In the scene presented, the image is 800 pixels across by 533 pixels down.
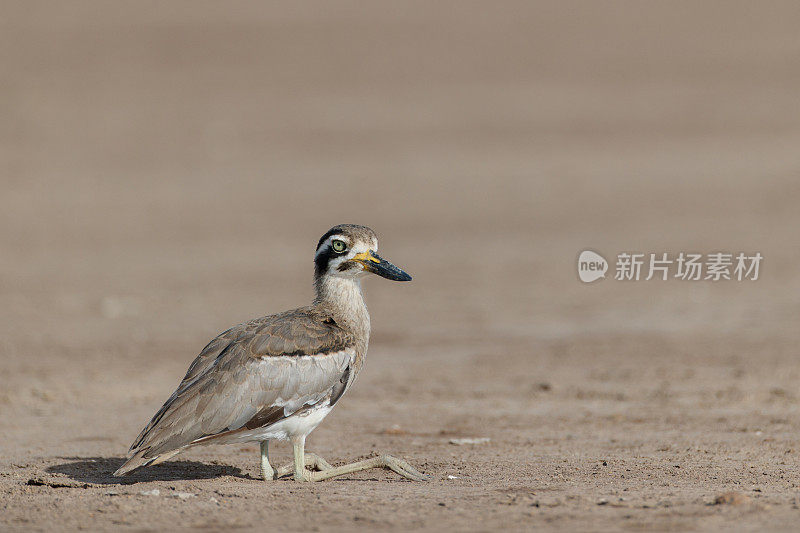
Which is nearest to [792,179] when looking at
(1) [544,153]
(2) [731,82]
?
(1) [544,153]

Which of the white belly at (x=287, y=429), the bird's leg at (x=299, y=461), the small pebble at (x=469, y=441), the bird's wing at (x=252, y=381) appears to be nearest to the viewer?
the bird's wing at (x=252, y=381)

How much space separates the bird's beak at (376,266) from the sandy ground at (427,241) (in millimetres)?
1487

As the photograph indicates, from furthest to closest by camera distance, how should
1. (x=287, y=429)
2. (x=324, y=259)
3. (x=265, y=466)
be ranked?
(x=324, y=259) < (x=265, y=466) < (x=287, y=429)

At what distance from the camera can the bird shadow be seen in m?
8.31

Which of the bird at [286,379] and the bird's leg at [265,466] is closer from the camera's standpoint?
the bird at [286,379]

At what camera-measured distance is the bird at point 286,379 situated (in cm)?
772

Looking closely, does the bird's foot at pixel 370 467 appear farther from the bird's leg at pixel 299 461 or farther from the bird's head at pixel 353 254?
the bird's head at pixel 353 254

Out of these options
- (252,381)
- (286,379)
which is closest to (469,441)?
(286,379)

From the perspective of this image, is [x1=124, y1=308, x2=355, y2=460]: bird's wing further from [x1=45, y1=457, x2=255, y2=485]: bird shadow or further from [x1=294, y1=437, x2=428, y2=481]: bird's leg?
[x1=45, y1=457, x2=255, y2=485]: bird shadow

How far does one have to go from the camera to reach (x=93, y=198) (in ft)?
85.0

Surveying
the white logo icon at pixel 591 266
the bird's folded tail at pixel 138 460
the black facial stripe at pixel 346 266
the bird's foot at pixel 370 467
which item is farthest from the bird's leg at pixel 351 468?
the white logo icon at pixel 591 266

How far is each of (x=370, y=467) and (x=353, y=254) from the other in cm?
157

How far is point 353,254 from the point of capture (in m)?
8.58

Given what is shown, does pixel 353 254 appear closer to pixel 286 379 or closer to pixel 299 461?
pixel 286 379
